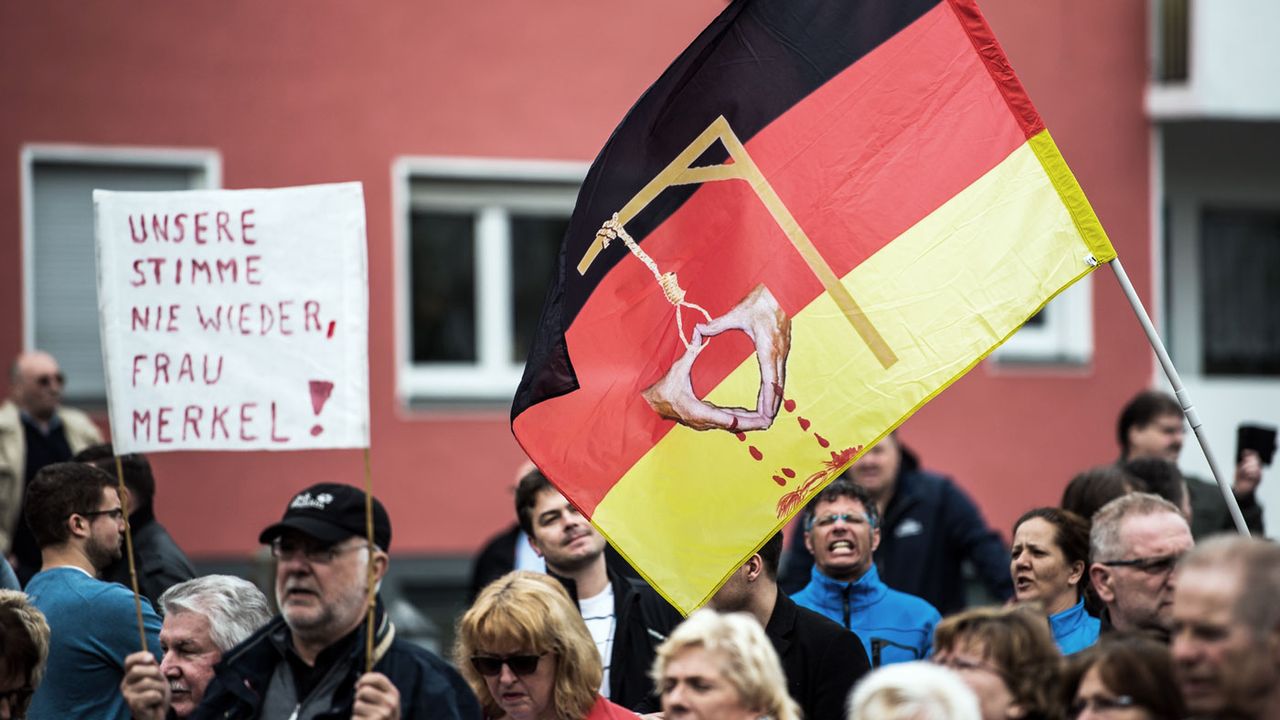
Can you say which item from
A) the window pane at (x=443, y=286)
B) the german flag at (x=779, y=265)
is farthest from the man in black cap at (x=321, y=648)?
the window pane at (x=443, y=286)

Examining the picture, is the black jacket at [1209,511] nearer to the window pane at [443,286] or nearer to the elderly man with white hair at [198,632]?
the elderly man with white hair at [198,632]

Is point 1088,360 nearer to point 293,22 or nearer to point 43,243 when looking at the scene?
point 293,22

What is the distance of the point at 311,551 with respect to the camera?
5.16 metres

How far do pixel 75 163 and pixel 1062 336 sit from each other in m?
7.77

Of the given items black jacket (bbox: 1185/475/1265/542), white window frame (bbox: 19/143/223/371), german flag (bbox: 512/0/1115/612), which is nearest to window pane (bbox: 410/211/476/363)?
white window frame (bbox: 19/143/223/371)

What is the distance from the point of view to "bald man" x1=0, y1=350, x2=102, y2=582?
405 inches

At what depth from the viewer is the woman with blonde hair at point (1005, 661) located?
4852 mm

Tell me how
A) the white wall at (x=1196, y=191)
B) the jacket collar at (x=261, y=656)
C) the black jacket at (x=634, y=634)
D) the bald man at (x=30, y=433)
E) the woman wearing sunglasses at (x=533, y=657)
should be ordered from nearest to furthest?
the jacket collar at (x=261, y=656) → the woman wearing sunglasses at (x=533, y=657) → the black jacket at (x=634, y=634) → the bald man at (x=30, y=433) → the white wall at (x=1196, y=191)

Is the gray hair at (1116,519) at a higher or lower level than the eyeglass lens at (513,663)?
higher

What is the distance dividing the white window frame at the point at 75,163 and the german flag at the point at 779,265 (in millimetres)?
7049

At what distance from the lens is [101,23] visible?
12.9 m

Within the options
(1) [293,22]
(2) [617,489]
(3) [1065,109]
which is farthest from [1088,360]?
(2) [617,489]

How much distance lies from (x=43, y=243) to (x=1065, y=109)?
7.96 metres

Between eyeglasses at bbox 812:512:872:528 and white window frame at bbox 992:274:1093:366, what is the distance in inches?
316
